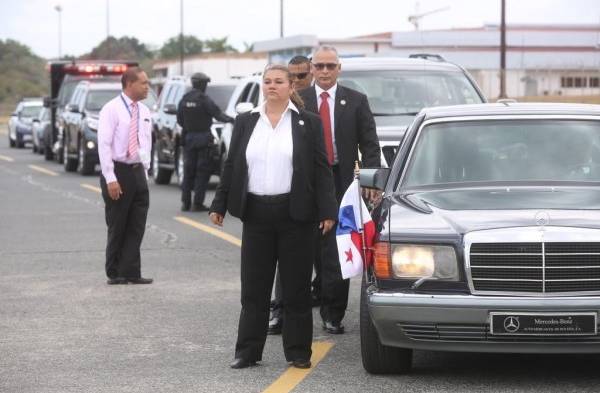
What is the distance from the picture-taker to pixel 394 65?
15.2 meters

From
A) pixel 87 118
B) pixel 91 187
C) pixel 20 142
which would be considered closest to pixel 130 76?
pixel 91 187

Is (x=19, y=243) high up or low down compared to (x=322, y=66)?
down

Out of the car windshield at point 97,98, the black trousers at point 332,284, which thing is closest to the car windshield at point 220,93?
the car windshield at point 97,98

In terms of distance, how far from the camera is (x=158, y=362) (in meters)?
8.23

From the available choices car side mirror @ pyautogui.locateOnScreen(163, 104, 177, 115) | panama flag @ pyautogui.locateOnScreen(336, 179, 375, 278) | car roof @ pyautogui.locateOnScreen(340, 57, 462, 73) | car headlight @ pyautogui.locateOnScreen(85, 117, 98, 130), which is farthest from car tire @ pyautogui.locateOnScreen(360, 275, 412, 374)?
car headlight @ pyautogui.locateOnScreen(85, 117, 98, 130)

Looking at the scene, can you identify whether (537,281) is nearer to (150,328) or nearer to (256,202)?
(256,202)

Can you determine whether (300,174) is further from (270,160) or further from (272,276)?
(272,276)

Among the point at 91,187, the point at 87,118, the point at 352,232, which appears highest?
the point at 87,118

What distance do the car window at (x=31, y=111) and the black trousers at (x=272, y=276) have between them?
1697 inches

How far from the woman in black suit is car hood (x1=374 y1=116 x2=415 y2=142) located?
17.3ft

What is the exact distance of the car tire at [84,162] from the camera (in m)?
29.4

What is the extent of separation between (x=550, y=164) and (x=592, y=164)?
0.25 meters

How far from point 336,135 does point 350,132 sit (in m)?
0.09

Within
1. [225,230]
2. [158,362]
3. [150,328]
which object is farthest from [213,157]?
[158,362]
